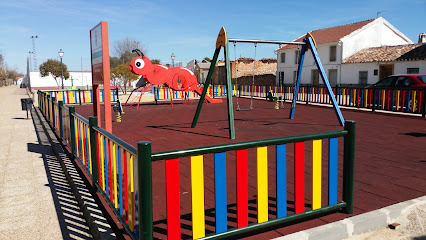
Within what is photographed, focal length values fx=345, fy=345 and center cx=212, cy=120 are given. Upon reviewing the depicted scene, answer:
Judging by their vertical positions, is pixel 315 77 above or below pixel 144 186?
above

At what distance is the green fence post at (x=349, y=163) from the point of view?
135 inches

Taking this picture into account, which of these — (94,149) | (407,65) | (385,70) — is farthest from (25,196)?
(385,70)

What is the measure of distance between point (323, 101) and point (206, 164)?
12.9m

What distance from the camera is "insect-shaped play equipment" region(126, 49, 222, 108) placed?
55.4ft

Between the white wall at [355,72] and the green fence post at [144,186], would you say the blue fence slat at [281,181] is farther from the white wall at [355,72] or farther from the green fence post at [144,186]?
the white wall at [355,72]

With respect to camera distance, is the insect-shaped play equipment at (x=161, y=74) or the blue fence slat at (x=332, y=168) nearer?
the blue fence slat at (x=332, y=168)

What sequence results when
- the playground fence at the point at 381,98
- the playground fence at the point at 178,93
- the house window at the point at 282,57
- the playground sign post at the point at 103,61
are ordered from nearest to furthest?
the playground sign post at the point at 103,61, the playground fence at the point at 381,98, the playground fence at the point at 178,93, the house window at the point at 282,57

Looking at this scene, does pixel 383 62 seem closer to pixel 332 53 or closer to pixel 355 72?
pixel 355 72

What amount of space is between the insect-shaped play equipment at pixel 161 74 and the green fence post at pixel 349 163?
46.3 feet

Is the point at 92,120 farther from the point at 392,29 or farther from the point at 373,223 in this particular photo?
the point at 392,29

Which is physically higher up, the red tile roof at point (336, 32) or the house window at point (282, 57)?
the red tile roof at point (336, 32)

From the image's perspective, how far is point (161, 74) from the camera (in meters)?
17.5

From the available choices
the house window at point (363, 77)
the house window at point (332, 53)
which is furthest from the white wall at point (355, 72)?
the house window at point (332, 53)

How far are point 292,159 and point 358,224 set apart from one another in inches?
109
